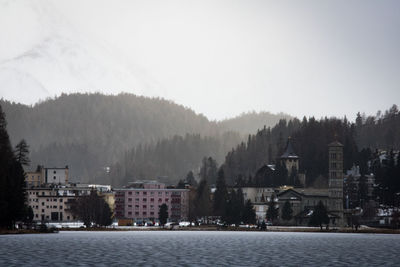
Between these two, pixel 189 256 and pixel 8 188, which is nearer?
pixel 189 256

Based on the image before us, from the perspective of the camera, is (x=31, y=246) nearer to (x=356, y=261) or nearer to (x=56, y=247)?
(x=56, y=247)

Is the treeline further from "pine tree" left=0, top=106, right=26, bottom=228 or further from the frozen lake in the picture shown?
the frozen lake

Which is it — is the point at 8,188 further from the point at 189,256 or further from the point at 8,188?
the point at 189,256

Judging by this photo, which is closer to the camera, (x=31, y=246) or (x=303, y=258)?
(x=303, y=258)

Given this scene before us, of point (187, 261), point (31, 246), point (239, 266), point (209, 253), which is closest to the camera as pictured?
point (239, 266)

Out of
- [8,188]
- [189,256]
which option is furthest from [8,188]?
[189,256]

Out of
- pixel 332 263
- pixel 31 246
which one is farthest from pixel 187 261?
pixel 31 246

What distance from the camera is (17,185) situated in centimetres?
14425

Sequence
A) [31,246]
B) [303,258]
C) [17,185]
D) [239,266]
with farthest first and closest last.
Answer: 1. [17,185]
2. [31,246]
3. [303,258]
4. [239,266]

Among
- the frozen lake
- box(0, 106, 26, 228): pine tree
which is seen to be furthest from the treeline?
the frozen lake

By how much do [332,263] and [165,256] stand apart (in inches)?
705

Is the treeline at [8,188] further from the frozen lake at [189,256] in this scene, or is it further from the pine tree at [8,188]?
the frozen lake at [189,256]

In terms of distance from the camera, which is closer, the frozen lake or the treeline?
the frozen lake

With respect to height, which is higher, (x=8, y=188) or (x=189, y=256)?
(x=8, y=188)
